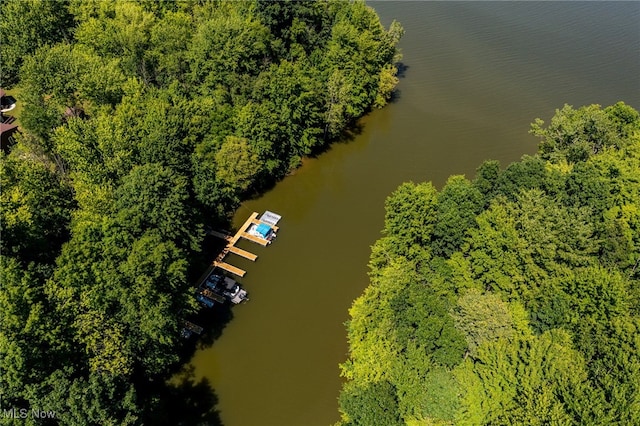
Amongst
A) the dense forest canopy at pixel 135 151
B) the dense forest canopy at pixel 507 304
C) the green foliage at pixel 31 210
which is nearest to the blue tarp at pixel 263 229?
the dense forest canopy at pixel 135 151

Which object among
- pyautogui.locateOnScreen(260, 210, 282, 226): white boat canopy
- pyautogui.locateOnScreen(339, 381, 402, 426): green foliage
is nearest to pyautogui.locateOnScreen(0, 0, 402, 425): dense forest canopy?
pyautogui.locateOnScreen(260, 210, 282, 226): white boat canopy

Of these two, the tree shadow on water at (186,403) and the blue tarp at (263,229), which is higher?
the blue tarp at (263,229)

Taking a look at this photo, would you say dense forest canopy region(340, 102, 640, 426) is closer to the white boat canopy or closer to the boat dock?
the boat dock

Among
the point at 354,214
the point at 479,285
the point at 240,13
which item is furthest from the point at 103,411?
the point at 240,13

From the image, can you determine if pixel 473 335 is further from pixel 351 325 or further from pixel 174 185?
pixel 174 185

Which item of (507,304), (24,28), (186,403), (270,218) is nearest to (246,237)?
(270,218)

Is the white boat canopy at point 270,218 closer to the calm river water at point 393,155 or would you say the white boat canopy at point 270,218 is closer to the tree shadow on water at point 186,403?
the calm river water at point 393,155
